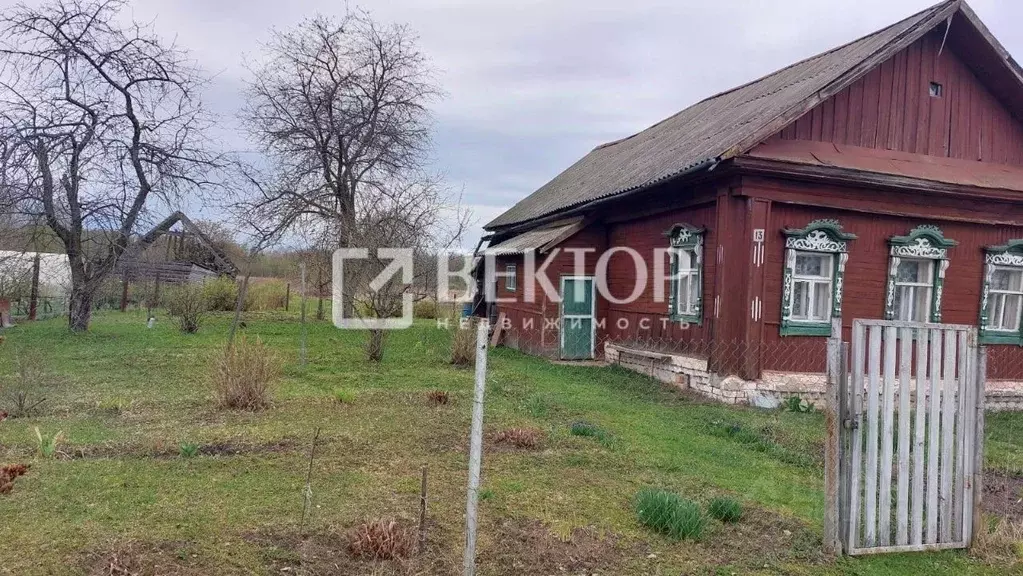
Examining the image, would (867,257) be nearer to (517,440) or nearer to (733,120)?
(733,120)

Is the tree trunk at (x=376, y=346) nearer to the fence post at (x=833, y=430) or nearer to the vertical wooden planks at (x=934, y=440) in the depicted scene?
the fence post at (x=833, y=430)

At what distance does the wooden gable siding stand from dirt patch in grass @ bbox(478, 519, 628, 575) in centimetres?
718

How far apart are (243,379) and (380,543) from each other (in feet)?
14.2

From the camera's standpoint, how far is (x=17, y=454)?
5246 millimetres

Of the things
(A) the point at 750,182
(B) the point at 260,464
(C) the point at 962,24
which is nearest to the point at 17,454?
(B) the point at 260,464

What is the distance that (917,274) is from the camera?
10078mm

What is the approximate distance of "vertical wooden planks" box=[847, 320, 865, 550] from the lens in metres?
3.64

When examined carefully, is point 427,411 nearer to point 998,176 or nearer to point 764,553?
point 764,553

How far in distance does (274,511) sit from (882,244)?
9.28m

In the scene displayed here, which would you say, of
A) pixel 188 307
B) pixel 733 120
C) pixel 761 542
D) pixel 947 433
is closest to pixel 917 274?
pixel 733 120

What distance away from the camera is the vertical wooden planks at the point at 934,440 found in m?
3.96

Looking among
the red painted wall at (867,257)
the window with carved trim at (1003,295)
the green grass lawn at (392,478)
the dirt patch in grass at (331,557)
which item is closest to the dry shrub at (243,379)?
the green grass lawn at (392,478)

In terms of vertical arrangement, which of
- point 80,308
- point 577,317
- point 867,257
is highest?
point 867,257

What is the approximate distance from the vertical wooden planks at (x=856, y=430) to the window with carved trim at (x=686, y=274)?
6.33 m
